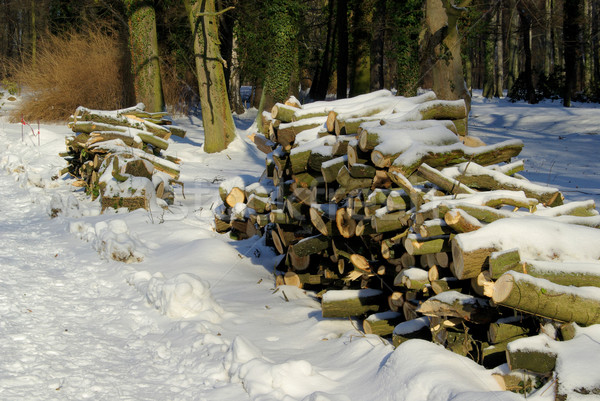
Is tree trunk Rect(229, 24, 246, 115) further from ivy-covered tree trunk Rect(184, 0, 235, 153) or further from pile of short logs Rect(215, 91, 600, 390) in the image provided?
pile of short logs Rect(215, 91, 600, 390)

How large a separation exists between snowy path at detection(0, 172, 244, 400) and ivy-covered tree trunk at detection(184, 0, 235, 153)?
858 centimetres

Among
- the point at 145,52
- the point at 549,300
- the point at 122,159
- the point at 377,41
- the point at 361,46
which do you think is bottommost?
the point at 549,300

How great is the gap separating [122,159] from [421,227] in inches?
278

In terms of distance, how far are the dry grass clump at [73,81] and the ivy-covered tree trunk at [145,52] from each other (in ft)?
8.74

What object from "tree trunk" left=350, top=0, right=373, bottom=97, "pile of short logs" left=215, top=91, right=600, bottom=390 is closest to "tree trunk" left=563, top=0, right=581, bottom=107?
"tree trunk" left=350, top=0, right=373, bottom=97

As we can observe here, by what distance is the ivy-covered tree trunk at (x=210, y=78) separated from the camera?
48.8ft

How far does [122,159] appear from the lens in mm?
9938

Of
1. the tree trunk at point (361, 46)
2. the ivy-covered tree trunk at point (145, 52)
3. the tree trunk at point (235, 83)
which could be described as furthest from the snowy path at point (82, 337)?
the tree trunk at point (235, 83)

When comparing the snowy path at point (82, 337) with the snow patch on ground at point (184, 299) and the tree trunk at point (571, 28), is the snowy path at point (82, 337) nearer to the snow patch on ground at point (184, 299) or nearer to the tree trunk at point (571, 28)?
the snow patch on ground at point (184, 299)

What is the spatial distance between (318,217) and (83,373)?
263cm

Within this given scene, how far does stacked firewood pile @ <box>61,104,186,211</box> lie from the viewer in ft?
31.1

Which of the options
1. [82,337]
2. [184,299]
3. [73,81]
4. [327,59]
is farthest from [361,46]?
[82,337]

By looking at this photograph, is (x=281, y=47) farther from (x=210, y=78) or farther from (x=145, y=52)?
(x=145, y=52)

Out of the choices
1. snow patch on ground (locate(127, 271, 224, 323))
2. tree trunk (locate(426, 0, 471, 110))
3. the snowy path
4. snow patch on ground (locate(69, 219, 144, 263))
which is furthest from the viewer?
tree trunk (locate(426, 0, 471, 110))
